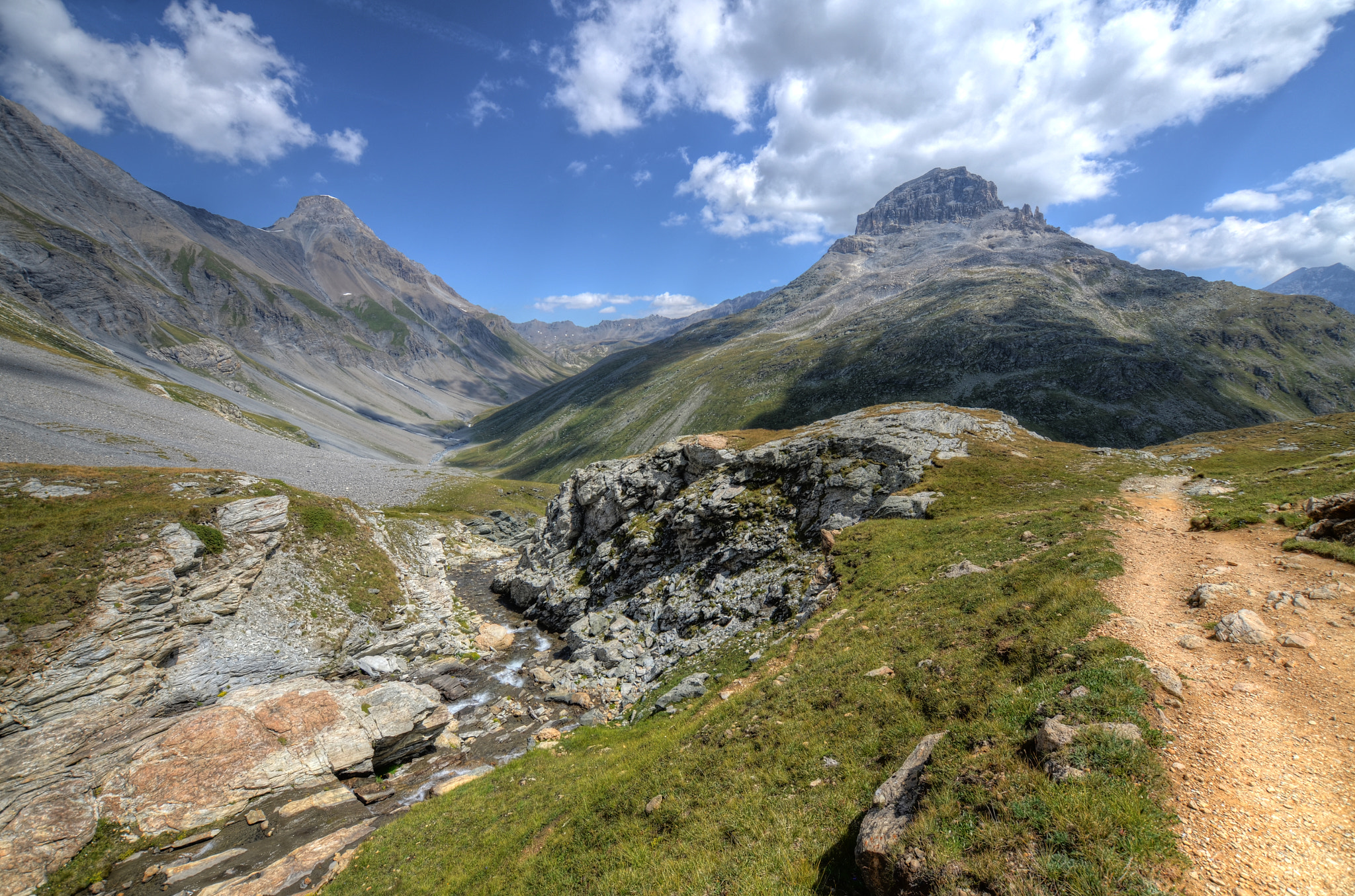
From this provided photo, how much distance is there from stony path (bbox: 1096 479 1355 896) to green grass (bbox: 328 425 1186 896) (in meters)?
0.59

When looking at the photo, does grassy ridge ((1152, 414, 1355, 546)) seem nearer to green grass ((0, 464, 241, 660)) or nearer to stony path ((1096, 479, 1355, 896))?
stony path ((1096, 479, 1355, 896))

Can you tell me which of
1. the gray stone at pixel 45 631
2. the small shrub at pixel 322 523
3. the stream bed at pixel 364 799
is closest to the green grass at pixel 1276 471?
the stream bed at pixel 364 799

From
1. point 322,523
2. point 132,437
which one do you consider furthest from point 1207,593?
point 132,437

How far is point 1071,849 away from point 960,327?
620ft

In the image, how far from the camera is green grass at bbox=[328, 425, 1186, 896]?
782cm

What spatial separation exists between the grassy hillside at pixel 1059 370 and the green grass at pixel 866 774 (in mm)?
120433

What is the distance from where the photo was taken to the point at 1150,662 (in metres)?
11.5

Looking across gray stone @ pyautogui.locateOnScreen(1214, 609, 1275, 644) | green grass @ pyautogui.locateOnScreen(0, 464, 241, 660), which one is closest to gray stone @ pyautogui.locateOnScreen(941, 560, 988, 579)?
gray stone @ pyautogui.locateOnScreen(1214, 609, 1275, 644)

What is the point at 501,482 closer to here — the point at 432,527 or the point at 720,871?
the point at 432,527

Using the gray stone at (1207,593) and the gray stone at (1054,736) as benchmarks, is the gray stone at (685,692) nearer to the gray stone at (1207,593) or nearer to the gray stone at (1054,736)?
the gray stone at (1054,736)

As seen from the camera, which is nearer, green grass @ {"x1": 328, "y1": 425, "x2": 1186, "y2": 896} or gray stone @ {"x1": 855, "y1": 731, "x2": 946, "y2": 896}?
green grass @ {"x1": 328, "y1": 425, "x2": 1186, "y2": 896}

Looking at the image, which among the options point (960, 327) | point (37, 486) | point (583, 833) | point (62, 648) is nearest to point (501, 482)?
point (37, 486)

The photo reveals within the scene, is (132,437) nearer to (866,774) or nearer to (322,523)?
(322,523)

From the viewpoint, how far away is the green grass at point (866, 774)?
7.82 m
